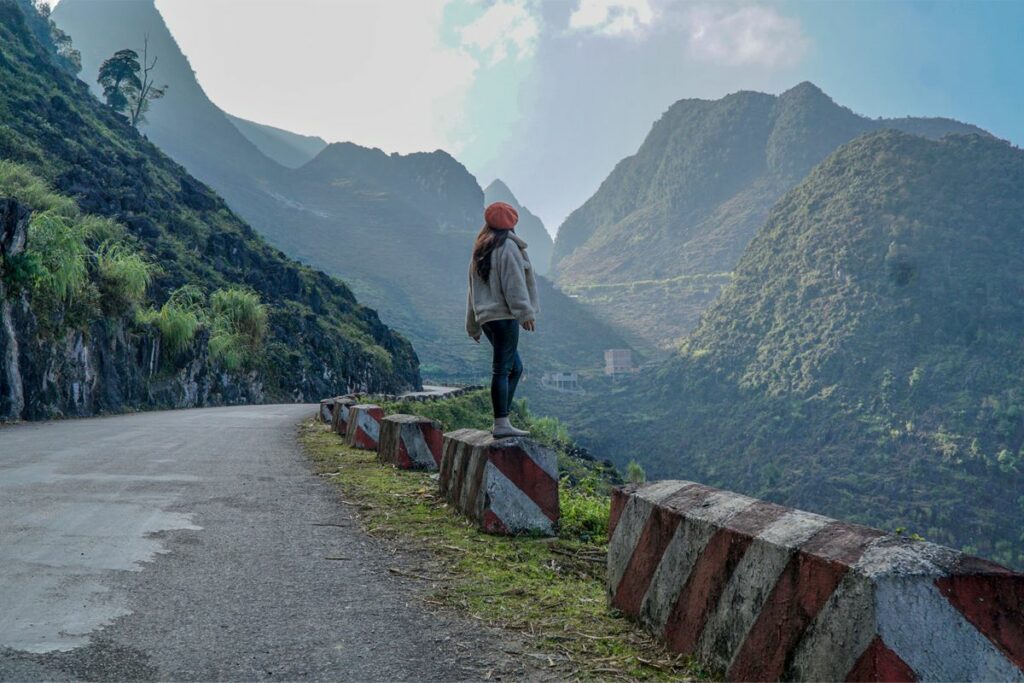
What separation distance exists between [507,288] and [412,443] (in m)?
3.81

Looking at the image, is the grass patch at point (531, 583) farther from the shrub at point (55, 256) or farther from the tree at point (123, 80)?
the tree at point (123, 80)

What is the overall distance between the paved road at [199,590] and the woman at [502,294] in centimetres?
149

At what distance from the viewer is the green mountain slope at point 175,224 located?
112ft

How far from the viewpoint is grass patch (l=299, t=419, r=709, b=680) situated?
120 inches

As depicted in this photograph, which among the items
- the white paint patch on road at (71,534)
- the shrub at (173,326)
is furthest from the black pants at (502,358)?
the shrub at (173,326)

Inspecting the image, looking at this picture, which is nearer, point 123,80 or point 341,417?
point 341,417

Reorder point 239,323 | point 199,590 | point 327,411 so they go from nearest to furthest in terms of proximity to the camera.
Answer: point 199,590 → point 327,411 → point 239,323

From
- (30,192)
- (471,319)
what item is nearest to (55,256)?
(30,192)

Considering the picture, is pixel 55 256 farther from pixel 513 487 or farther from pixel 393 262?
pixel 393 262

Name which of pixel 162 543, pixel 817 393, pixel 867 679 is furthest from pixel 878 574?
pixel 817 393

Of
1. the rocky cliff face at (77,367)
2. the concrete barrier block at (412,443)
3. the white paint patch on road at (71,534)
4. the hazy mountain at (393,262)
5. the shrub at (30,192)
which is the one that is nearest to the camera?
the white paint patch on road at (71,534)

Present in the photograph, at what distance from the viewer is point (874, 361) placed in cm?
10244

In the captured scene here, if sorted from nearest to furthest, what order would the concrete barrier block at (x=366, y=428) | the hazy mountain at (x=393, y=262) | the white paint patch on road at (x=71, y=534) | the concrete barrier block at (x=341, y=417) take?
the white paint patch on road at (x=71, y=534) < the concrete barrier block at (x=366, y=428) < the concrete barrier block at (x=341, y=417) < the hazy mountain at (x=393, y=262)

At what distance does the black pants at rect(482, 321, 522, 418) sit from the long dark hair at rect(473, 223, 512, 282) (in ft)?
1.26
